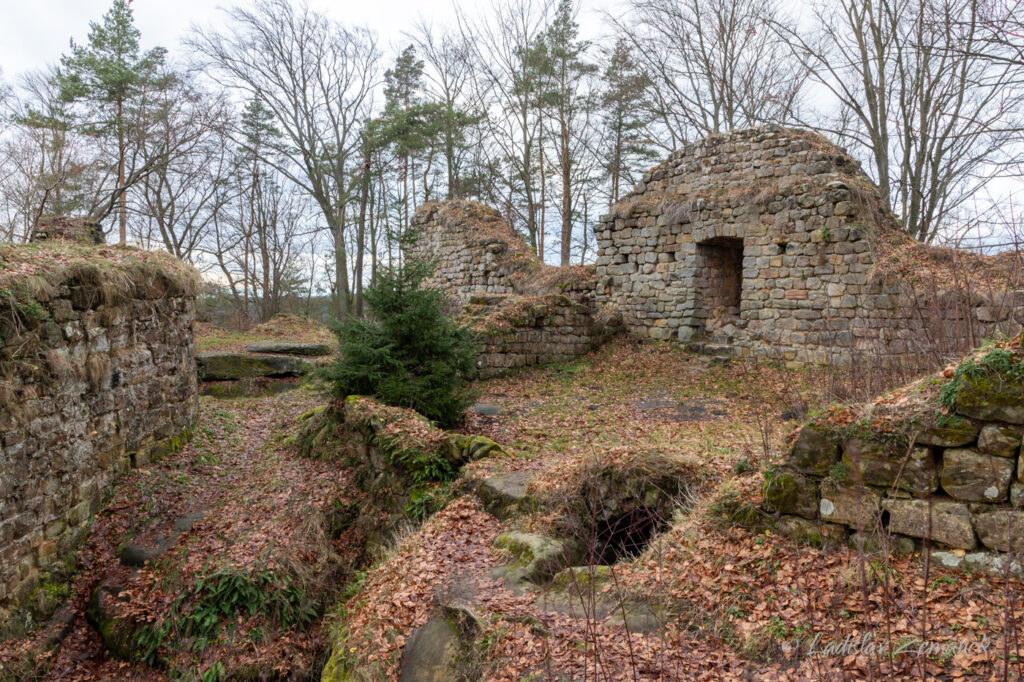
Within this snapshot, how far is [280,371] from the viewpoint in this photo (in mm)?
11664

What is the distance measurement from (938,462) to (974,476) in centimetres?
18

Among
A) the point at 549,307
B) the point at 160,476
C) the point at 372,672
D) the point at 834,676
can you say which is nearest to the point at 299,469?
the point at 160,476

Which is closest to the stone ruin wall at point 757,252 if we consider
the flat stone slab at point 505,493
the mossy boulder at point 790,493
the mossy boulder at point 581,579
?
the flat stone slab at point 505,493

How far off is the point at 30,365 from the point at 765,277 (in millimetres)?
10254

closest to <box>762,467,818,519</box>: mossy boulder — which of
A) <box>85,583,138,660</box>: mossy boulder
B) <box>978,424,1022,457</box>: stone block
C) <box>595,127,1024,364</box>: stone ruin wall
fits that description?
<box>978,424,1022,457</box>: stone block

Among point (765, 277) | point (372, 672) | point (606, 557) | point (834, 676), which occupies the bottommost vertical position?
point (372, 672)

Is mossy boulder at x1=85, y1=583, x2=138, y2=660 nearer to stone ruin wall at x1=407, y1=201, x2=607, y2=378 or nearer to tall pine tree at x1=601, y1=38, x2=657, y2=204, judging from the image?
stone ruin wall at x1=407, y1=201, x2=607, y2=378

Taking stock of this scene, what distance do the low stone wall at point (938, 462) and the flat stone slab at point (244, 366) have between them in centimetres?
907

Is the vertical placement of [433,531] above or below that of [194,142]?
below

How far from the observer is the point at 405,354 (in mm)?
7680

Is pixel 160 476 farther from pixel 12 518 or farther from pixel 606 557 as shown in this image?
pixel 606 557

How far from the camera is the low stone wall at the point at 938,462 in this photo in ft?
9.99

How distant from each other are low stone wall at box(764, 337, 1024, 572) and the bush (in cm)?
463

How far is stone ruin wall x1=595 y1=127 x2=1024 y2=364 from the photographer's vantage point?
9492mm
